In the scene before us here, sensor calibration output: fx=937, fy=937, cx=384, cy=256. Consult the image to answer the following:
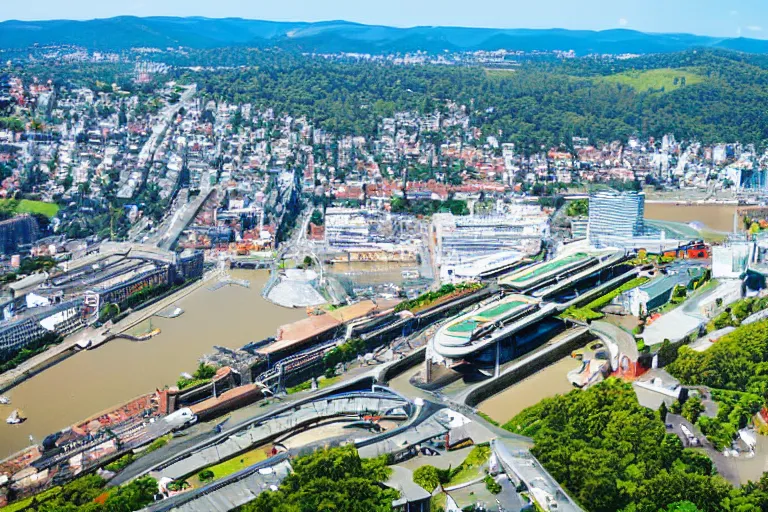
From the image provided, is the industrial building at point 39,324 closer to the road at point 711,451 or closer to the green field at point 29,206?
the green field at point 29,206

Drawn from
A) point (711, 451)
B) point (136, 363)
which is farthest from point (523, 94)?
point (711, 451)

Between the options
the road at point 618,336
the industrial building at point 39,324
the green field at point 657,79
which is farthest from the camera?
the green field at point 657,79

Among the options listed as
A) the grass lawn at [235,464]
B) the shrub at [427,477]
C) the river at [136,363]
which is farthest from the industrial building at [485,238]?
the shrub at [427,477]

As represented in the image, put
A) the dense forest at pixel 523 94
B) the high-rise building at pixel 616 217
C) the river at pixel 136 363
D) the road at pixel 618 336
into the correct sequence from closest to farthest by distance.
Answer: the river at pixel 136 363 < the road at pixel 618 336 < the high-rise building at pixel 616 217 < the dense forest at pixel 523 94

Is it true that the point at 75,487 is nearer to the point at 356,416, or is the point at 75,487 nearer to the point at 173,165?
the point at 356,416

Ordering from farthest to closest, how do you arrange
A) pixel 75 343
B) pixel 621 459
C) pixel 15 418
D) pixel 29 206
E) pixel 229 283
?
pixel 29 206 → pixel 229 283 → pixel 75 343 → pixel 15 418 → pixel 621 459

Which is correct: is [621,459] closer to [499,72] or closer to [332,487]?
[332,487]

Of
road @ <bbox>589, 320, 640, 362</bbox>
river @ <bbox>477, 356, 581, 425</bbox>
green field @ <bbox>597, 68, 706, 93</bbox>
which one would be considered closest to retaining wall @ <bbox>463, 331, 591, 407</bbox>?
river @ <bbox>477, 356, 581, 425</bbox>

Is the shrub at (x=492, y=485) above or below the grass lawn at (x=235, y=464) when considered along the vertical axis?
above
